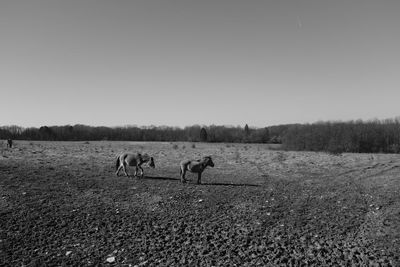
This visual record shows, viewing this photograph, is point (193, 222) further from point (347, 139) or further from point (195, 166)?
point (347, 139)

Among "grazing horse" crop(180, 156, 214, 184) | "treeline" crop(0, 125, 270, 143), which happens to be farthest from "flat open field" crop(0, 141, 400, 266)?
"treeline" crop(0, 125, 270, 143)

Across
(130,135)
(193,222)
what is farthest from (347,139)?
(130,135)

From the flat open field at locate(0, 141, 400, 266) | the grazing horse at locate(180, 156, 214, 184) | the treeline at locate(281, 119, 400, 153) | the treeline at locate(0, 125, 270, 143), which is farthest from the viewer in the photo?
the treeline at locate(0, 125, 270, 143)

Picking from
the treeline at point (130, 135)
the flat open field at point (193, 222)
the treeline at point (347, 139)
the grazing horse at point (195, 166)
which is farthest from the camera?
the treeline at point (130, 135)

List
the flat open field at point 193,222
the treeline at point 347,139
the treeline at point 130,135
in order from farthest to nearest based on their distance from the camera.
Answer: the treeline at point 130,135
the treeline at point 347,139
the flat open field at point 193,222

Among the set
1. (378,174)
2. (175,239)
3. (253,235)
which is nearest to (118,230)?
(175,239)

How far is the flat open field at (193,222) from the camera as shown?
7727 mm

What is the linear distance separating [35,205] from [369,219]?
13644mm

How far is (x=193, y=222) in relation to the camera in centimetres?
1021

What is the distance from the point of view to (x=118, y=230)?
9.45 meters

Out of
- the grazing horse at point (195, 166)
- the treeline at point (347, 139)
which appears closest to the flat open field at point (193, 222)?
the grazing horse at point (195, 166)

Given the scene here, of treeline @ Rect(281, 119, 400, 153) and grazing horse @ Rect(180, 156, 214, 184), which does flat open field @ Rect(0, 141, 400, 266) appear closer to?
grazing horse @ Rect(180, 156, 214, 184)

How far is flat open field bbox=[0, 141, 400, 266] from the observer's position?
7727 millimetres

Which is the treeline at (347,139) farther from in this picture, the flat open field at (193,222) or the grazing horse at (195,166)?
the grazing horse at (195,166)
